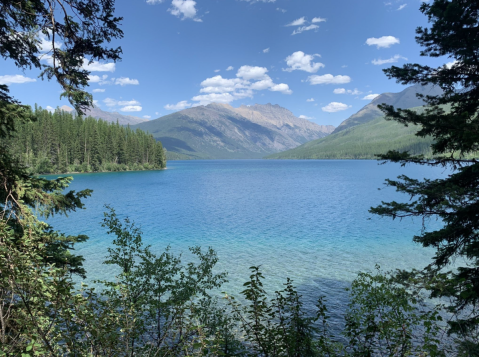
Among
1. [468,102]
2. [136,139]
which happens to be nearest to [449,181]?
[468,102]

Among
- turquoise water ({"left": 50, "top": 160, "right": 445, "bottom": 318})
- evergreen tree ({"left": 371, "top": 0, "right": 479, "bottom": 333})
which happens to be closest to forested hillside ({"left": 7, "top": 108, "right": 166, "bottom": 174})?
turquoise water ({"left": 50, "top": 160, "right": 445, "bottom": 318})

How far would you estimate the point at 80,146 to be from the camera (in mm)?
110312

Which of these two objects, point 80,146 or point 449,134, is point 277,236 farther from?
point 80,146

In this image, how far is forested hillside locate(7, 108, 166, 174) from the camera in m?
94.8

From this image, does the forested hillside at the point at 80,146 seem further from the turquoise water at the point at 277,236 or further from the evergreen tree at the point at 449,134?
the evergreen tree at the point at 449,134

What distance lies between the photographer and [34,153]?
97.5 metres

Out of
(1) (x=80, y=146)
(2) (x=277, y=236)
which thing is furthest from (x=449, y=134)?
(1) (x=80, y=146)

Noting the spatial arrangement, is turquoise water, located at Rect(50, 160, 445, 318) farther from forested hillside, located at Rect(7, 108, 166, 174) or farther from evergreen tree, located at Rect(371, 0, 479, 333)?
forested hillside, located at Rect(7, 108, 166, 174)

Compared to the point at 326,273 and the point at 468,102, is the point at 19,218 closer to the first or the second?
the point at 468,102

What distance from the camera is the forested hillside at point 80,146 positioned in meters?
94.8

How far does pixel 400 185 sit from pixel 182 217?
96.8 ft

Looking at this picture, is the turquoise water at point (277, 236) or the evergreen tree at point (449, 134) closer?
the evergreen tree at point (449, 134)

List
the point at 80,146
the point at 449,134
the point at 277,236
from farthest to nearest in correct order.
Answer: the point at 80,146
the point at 277,236
the point at 449,134

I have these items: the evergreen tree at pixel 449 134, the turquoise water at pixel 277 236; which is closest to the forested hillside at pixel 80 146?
the turquoise water at pixel 277 236
